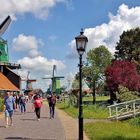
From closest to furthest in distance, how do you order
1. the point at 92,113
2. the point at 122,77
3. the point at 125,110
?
1. the point at 125,110
2. the point at 92,113
3. the point at 122,77

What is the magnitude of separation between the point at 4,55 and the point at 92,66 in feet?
90.6

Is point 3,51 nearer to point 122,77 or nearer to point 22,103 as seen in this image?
point 122,77

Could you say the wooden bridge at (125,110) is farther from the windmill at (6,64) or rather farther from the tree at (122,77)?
the windmill at (6,64)

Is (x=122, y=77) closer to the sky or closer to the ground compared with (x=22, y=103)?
closer to the sky

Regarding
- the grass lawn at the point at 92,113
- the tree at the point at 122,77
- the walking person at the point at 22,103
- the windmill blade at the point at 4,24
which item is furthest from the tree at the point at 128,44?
the walking person at the point at 22,103

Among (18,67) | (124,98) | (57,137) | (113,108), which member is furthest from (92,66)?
(57,137)

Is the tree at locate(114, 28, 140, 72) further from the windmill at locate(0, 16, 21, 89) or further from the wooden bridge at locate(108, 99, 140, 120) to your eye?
the wooden bridge at locate(108, 99, 140, 120)

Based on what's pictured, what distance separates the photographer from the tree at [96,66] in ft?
345

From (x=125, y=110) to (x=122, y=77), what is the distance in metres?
42.2

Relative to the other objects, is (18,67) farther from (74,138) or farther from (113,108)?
(74,138)

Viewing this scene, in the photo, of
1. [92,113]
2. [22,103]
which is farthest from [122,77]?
[92,113]

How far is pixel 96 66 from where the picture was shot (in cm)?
10706

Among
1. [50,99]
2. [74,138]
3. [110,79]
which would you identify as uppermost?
[110,79]

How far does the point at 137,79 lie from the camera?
3014 inches
